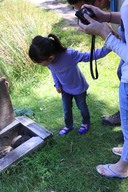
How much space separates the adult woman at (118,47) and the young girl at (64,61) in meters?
0.31

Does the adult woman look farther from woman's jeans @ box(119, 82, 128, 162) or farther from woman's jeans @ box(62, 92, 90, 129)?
woman's jeans @ box(62, 92, 90, 129)

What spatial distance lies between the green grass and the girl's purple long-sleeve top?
1.85 feet

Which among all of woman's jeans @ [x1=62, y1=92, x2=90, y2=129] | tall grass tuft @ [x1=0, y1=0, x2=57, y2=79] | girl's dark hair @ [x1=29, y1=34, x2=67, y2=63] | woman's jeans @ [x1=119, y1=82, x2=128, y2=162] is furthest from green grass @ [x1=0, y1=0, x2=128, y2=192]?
girl's dark hair @ [x1=29, y1=34, x2=67, y2=63]

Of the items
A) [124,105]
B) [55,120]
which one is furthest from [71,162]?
[124,105]

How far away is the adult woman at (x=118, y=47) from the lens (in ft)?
5.01

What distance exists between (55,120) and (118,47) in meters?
1.69

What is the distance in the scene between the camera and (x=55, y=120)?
3090 mm

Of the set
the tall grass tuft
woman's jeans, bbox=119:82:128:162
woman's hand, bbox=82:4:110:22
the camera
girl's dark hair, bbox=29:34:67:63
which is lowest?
the tall grass tuft

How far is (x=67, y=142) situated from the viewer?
2.67 m

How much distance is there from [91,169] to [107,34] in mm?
1221

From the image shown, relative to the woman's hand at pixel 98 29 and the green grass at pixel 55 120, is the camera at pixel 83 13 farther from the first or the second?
the green grass at pixel 55 120

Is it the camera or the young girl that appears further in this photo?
the young girl

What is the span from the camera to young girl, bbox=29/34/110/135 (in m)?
2.15

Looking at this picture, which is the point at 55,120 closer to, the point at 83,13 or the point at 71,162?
the point at 71,162
